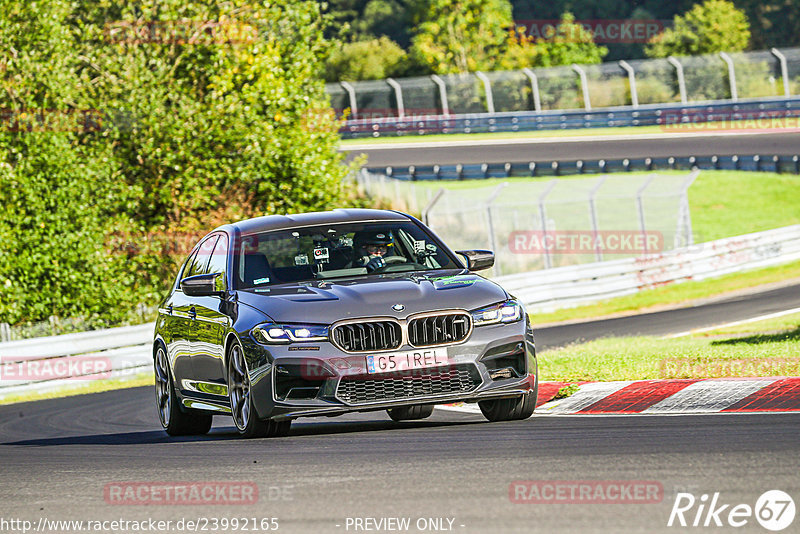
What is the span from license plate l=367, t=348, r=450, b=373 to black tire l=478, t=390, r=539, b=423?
35.9 inches

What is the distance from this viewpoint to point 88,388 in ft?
68.2

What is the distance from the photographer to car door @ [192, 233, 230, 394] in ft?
32.9

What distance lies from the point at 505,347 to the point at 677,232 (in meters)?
23.5

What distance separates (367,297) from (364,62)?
73633mm

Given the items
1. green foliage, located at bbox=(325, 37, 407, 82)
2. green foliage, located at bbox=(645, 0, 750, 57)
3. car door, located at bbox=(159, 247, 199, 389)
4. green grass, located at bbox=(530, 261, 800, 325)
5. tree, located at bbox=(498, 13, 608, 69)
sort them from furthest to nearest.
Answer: green foliage, located at bbox=(325, 37, 407, 82) → green foliage, located at bbox=(645, 0, 750, 57) → tree, located at bbox=(498, 13, 608, 69) → green grass, located at bbox=(530, 261, 800, 325) → car door, located at bbox=(159, 247, 199, 389)

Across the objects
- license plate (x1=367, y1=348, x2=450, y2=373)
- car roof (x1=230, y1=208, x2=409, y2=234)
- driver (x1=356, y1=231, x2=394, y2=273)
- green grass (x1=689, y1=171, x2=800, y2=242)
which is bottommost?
green grass (x1=689, y1=171, x2=800, y2=242)

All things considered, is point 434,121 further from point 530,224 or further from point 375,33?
point 375,33

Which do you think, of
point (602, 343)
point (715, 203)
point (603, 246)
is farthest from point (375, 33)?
point (602, 343)

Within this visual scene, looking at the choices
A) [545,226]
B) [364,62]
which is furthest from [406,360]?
[364,62]

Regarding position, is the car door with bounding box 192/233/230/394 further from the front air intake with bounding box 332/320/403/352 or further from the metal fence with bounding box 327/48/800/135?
the metal fence with bounding box 327/48/800/135

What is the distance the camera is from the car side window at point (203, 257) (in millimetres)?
11125

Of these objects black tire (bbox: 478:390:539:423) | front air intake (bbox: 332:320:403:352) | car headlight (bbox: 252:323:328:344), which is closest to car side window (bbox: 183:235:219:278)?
car headlight (bbox: 252:323:328:344)

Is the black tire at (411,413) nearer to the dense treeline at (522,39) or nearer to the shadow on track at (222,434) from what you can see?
the shadow on track at (222,434)

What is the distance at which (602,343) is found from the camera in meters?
18.8
